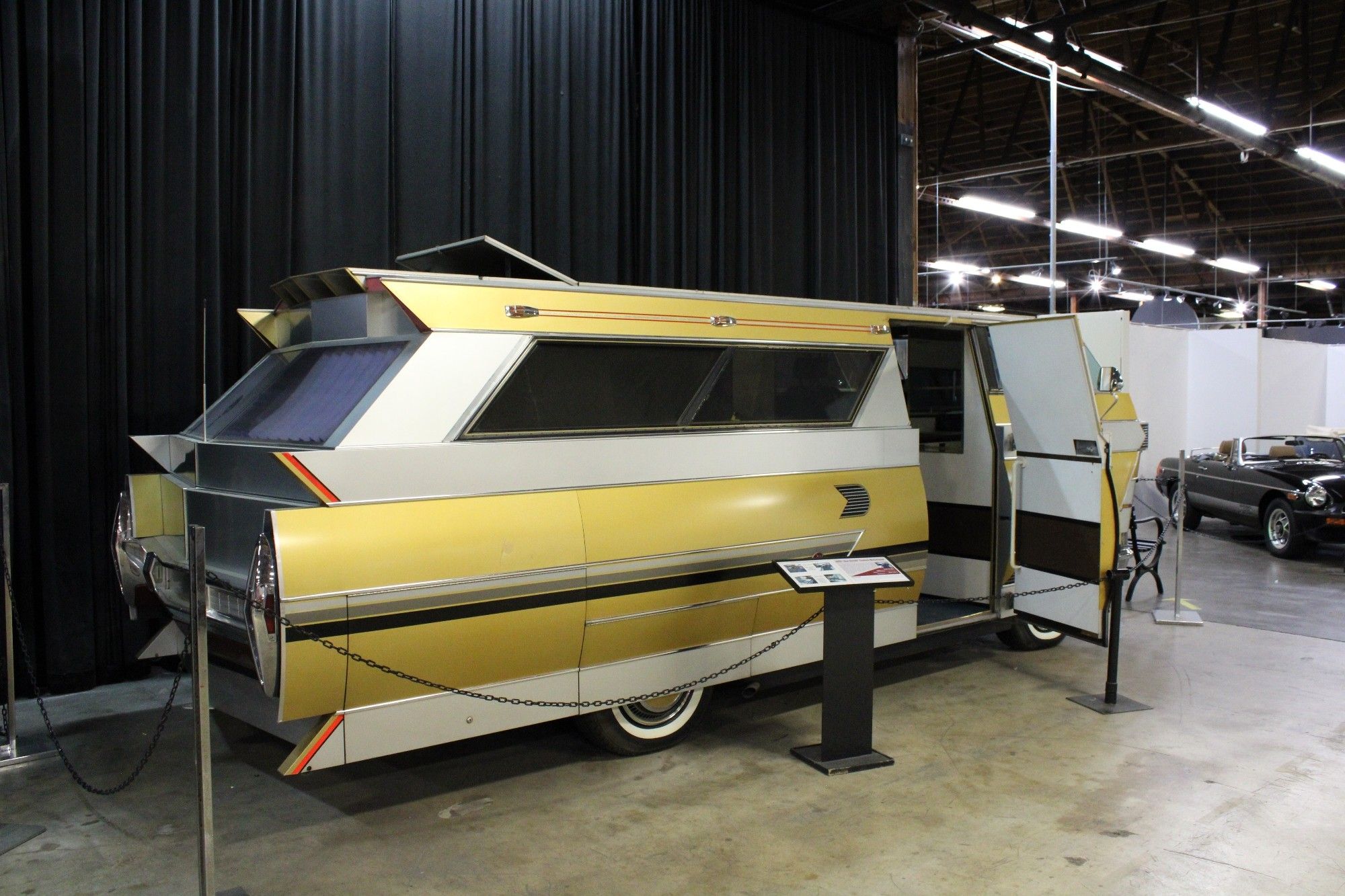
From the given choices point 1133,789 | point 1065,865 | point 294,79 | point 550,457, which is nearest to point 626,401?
point 550,457

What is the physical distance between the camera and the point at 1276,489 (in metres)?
10.8

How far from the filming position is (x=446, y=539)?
3766mm

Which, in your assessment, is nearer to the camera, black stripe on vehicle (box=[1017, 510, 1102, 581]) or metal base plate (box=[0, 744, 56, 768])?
metal base plate (box=[0, 744, 56, 768])

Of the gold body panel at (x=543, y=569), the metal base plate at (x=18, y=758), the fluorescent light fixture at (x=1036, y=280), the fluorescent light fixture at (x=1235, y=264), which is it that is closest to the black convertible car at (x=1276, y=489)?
the gold body panel at (x=543, y=569)

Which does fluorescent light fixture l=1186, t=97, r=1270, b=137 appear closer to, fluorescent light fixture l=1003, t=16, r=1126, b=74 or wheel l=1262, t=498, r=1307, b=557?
fluorescent light fixture l=1003, t=16, r=1126, b=74

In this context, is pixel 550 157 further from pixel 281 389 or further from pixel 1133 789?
pixel 1133 789

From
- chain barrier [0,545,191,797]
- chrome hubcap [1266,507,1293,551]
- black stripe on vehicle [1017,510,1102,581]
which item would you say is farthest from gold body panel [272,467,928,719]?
chrome hubcap [1266,507,1293,551]

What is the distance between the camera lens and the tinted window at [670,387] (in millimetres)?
4207

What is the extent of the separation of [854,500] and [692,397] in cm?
115

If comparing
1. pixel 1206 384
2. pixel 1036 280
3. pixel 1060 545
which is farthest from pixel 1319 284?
pixel 1060 545

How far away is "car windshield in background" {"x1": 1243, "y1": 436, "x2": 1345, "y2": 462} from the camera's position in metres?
11.6

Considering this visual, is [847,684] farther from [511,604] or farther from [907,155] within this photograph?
[907,155]

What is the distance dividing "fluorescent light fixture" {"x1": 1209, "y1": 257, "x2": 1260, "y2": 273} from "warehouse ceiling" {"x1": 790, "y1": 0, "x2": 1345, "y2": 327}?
0.85ft

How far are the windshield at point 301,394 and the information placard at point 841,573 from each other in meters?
2.02
